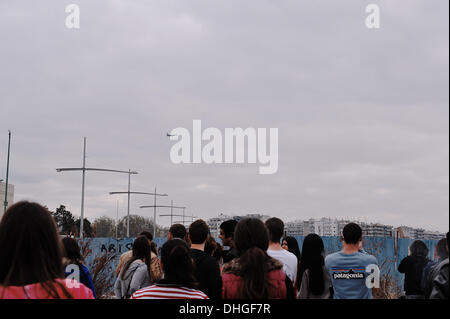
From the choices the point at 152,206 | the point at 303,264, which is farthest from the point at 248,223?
the point at 152,206

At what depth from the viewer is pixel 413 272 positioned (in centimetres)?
953

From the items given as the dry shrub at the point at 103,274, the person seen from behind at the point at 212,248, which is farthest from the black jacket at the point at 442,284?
the dry shrub at the point at 103,274

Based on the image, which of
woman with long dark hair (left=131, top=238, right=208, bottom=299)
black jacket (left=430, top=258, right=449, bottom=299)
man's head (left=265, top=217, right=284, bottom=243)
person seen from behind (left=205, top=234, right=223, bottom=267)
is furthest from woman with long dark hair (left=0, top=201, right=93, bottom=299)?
person seen from behind (left=205, top=234, right=223, bottom=267)

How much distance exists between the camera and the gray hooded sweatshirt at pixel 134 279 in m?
7.79

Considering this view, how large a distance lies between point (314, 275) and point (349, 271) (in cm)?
40

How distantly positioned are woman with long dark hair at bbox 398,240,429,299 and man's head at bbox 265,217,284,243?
143 inches

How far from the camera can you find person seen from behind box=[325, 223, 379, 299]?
629cm

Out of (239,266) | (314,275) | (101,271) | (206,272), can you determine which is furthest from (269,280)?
(101,271)

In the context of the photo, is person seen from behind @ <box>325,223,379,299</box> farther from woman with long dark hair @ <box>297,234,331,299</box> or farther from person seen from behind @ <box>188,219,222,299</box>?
person seen from behind @ <box>188,219,222,299</box>

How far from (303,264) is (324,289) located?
13.9 inches

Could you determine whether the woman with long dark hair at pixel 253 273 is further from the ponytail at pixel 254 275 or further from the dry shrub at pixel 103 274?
the dry shrub at pixel 103 274

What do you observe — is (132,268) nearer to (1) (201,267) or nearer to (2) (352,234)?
(1) (201,267)

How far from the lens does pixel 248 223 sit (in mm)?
4758
